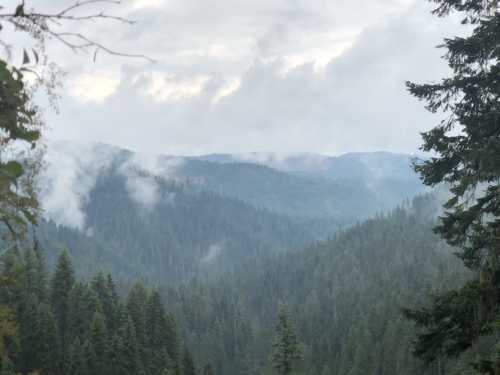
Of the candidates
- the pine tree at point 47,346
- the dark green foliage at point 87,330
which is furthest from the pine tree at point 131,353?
the pine tree at point 47,346

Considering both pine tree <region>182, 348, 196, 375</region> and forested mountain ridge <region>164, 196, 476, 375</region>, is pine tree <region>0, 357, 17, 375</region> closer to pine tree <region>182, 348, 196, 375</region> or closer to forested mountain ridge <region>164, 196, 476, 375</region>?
pine tree <region>182, 348, 196, 375</region>

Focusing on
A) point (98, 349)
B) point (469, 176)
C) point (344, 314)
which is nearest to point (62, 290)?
point (98, 349)

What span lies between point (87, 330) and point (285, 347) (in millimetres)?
19114

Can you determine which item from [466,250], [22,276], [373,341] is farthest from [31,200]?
[373,341]

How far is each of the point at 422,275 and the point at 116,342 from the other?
4677 inches

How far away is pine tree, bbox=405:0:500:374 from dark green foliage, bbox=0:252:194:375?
29613 millimetres

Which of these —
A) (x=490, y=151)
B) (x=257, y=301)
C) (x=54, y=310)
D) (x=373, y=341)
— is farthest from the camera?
(x=257, y=301)

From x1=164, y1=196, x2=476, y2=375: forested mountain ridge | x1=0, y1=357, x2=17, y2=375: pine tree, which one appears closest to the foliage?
x1=0, y1=357, x2=17, y2=375: pine tree

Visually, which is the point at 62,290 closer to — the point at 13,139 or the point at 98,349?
the point at 98,349

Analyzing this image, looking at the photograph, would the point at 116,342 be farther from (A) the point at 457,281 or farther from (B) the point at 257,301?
(B) the point at 257,301

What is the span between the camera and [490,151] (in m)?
10.0

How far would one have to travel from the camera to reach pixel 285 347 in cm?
3922

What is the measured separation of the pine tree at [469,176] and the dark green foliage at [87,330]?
29613 millimetres

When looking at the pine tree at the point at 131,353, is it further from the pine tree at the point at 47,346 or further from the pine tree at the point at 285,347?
the pine tree at the point at 285,347
